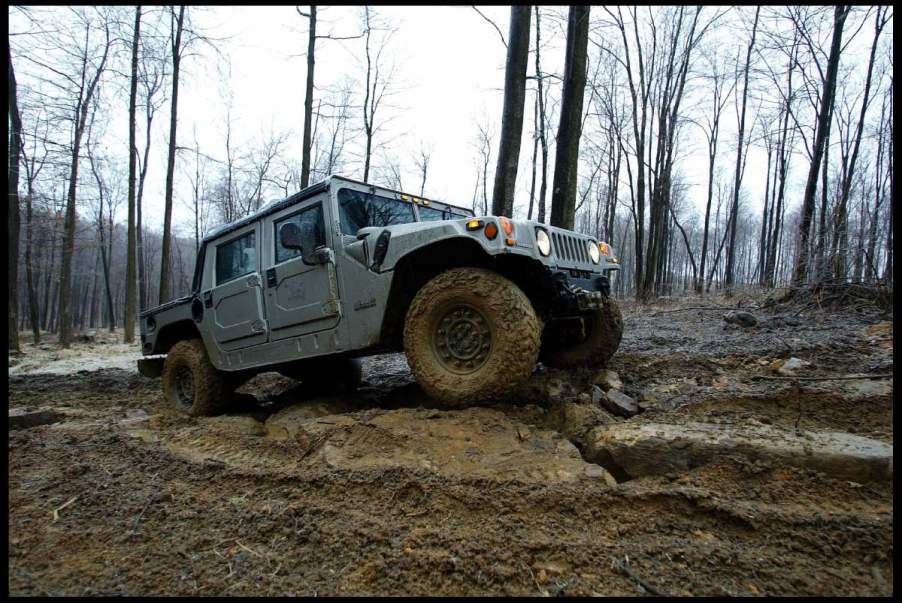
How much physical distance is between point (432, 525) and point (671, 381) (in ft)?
8.60

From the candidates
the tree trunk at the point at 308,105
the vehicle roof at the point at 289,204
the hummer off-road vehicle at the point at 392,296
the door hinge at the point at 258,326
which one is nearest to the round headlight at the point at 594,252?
the hummer off-road vehicle at the point at 392,296

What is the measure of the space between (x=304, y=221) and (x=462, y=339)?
1.95 meters

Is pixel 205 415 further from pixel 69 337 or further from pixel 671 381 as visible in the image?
pixel 69 337

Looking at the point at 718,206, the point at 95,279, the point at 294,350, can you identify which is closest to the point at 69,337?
the point at 294,350

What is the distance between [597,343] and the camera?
165 inches

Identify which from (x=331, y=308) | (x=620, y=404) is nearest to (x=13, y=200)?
(x=331, y=308)

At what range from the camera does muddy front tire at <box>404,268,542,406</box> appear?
9.75 feet

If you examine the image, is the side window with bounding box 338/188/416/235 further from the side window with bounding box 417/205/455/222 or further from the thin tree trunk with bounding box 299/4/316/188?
the thin tree trunk with bounding box 299/4/316/188

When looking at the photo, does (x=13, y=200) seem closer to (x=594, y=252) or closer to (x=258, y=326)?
(x=258, y=326)

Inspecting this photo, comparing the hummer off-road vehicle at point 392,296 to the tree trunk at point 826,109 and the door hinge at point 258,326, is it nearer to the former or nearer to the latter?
the door hinge at point 258,326

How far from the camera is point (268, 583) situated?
174 cm

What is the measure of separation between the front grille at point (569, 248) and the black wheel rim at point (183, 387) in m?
4.36

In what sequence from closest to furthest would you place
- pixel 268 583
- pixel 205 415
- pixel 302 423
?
pixel 268 583
pixel 302 423
pixel 205 415

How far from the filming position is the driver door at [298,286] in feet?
12.6
